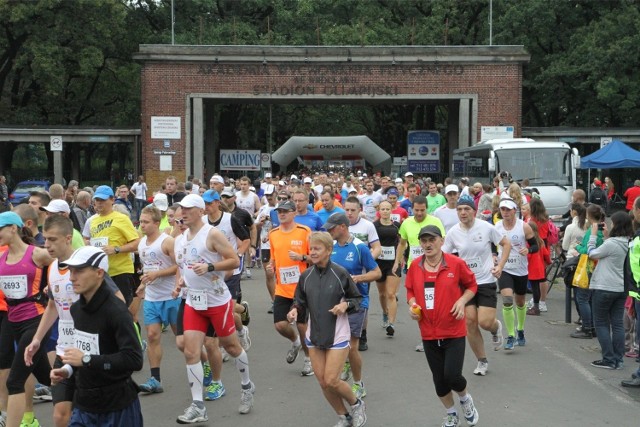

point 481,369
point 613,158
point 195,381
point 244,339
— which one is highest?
point 613,158

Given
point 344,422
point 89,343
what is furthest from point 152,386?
point 89,343

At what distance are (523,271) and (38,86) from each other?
42.5 meters

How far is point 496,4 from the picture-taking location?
48.4 m

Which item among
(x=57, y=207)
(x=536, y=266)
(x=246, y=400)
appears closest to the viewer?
(x=246, y=400)

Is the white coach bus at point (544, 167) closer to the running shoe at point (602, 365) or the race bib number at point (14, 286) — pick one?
the running shoe at point (602, 365)

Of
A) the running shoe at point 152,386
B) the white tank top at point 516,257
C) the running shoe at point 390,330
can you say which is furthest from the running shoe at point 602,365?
the running shoe at point 152,386

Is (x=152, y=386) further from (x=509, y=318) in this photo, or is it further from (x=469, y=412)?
(x=509, y=318)

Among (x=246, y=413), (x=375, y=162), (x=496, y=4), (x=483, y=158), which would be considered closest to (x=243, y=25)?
(x=375, y=162)

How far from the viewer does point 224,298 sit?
26.8 feet

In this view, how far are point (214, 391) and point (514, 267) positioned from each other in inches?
175

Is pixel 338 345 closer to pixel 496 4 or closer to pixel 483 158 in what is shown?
pixel 483 158

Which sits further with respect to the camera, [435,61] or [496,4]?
[496,4]

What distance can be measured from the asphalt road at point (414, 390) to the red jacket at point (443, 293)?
92 centimetres

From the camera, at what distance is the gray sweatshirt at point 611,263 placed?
33.1 feet
